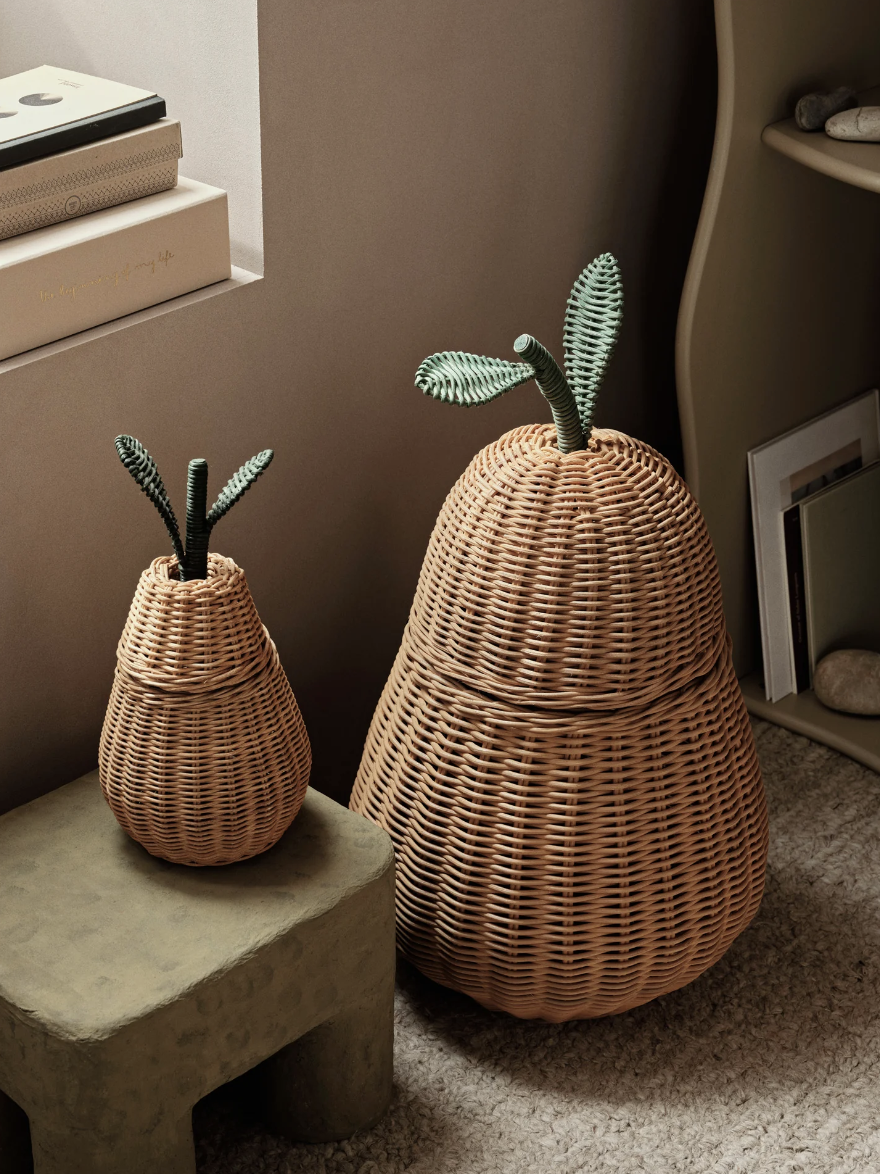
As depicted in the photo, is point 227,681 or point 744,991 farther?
point 744,991

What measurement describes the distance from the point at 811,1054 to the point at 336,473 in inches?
27.1

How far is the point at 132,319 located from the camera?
3.78ft

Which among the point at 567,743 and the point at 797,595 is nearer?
the point at 567,743

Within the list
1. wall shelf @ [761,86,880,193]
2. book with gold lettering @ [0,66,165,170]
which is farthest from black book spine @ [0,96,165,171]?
wall shelf @ [761,86,880,193]

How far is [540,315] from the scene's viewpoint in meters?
1.47

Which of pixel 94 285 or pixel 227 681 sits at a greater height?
pixel 94 285

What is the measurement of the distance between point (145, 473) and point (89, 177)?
0.28 m

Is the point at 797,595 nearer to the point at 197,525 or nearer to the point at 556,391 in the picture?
the point at 556,391

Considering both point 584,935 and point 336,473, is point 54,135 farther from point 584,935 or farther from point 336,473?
point 584,935

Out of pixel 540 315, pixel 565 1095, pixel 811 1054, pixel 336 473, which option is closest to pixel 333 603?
pixel 336 473

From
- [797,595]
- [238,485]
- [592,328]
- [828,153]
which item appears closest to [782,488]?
[797,595]

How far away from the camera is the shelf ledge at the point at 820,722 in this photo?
163 cm

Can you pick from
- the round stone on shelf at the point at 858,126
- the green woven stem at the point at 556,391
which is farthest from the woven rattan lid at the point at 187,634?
the round stone on shelf at the point at 858,126

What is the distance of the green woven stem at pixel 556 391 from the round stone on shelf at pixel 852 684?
66cm
